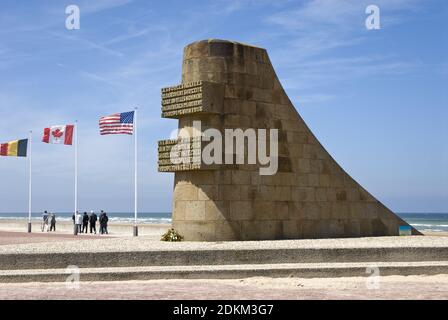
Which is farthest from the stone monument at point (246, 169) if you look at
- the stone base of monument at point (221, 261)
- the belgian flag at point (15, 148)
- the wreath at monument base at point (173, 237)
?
the belgian flag at point (15, 148)

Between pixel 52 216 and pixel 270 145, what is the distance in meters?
29.7

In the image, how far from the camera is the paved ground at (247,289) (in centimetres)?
1119

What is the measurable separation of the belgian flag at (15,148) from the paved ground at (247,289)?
27771 millimetres

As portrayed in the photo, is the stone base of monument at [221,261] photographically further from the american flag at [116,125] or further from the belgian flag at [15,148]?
the belgian flag at [15,148]

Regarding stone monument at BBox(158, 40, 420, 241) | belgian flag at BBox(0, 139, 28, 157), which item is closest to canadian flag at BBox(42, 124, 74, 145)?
belgian flag at BBox(0, 139, 28, 157)

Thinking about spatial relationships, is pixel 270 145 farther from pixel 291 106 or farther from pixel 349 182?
pixel 349 182

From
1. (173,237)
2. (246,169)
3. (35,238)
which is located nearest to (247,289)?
(173,237)

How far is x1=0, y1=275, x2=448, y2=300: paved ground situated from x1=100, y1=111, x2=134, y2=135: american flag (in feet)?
57.7

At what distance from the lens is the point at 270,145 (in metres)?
18.7

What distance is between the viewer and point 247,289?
12.1 m

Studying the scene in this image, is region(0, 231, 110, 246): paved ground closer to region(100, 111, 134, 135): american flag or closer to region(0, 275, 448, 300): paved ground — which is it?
region(100, 111, 134, 135): american flag

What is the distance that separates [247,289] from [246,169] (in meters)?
6.33
